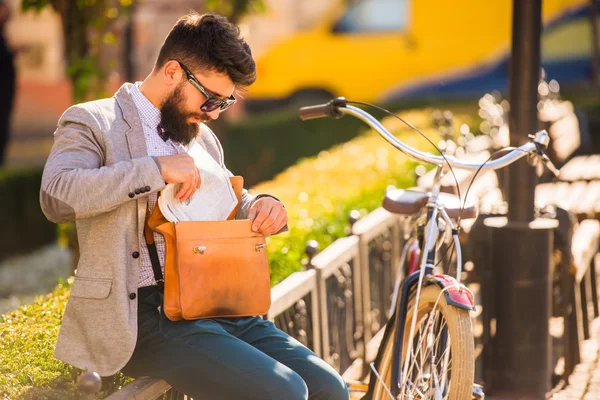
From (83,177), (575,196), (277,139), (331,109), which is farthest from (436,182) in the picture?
(277,139)

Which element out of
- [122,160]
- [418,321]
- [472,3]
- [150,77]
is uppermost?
[472,3]

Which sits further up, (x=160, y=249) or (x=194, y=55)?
(x=194, y=55)

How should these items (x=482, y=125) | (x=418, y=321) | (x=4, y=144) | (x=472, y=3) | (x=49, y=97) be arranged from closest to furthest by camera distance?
(x=418, y=321)
(x=482, y=125)
(x=4, y=144)
(x=472, y=3)
(x=49, y=97)

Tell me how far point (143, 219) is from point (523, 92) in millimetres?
2199

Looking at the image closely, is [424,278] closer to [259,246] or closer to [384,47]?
[259,246]

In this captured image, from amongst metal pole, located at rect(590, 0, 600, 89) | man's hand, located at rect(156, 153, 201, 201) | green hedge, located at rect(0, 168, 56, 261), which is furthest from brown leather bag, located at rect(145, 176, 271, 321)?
metal pole, located at rect(590, 0, 600, 89)

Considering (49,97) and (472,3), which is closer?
(472,3)

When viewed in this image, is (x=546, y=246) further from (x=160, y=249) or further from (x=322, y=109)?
(x=160, y=249)

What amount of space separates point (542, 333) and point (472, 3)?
36.4 ft

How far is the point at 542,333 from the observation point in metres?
4.50

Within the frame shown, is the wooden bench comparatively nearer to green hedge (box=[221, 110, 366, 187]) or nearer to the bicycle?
the bicycle

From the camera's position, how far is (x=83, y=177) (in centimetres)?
279

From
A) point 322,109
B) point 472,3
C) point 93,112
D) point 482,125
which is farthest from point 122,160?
point 472,3

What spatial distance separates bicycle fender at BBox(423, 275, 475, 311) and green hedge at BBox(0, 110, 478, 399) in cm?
111
